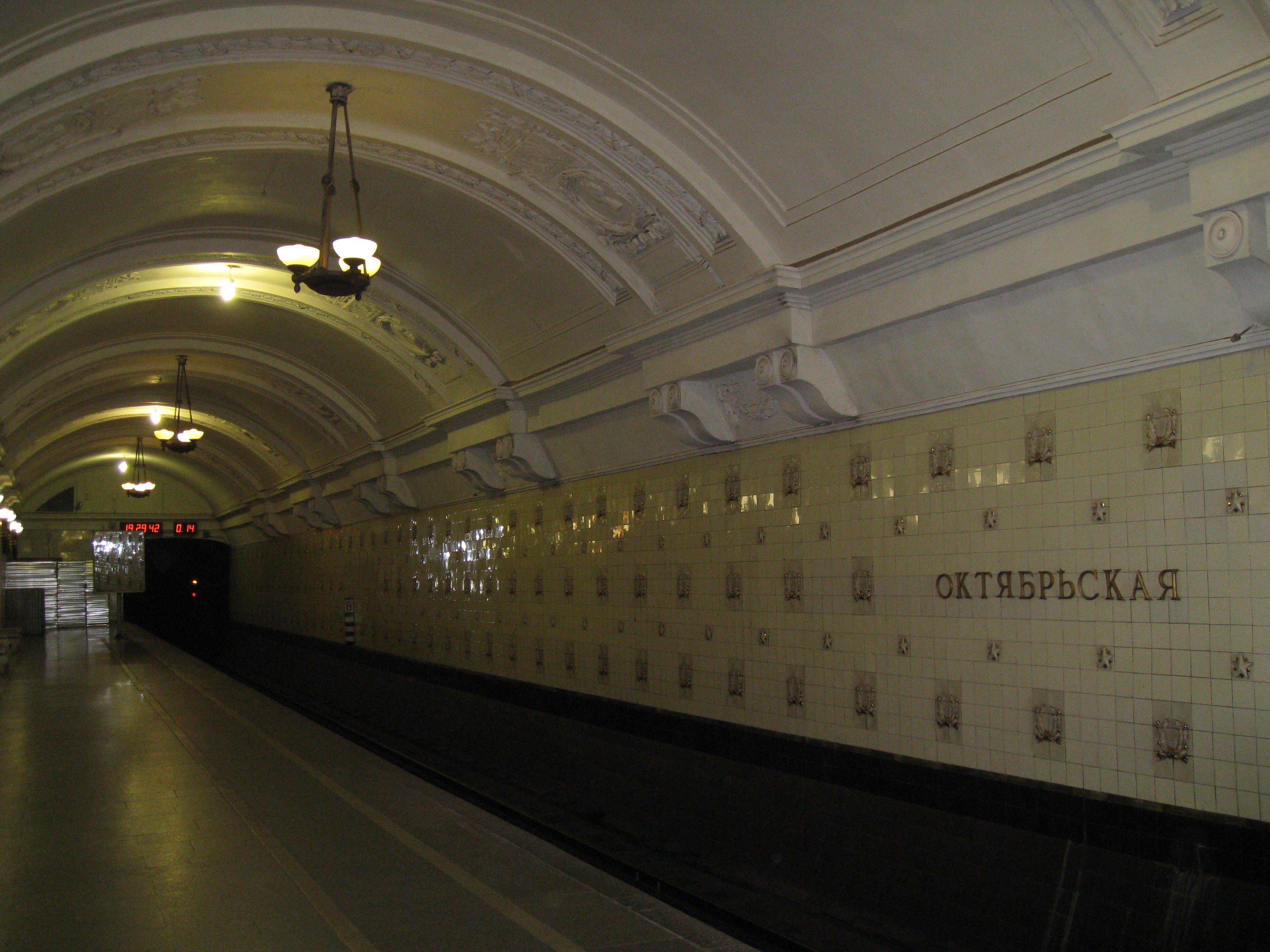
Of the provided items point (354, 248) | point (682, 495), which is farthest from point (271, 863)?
point (682, 495)

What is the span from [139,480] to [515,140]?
1114 inches

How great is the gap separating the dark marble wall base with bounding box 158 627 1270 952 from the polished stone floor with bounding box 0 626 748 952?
1.32 metres

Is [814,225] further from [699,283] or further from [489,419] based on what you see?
[489,419]

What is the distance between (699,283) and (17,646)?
68.7 ft

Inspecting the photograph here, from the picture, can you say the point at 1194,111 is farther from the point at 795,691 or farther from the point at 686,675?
the point at 686,675

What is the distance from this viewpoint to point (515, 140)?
8.38 meters

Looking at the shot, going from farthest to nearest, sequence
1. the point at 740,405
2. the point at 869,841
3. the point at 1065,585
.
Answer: the point at 740,405 → the point at 869,841 → the point at 1065,585

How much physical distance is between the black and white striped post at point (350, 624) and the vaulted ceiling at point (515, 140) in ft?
28.2

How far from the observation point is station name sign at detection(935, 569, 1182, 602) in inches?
220

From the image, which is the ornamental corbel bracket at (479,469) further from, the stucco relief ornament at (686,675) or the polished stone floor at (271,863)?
the stucco relief ornament at (686,675)

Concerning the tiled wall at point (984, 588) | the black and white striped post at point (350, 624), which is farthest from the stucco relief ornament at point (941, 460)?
the black and white striped post at point (350, 624)

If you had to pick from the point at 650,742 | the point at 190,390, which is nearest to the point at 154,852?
the point at 650,742

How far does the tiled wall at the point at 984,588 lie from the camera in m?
5.29

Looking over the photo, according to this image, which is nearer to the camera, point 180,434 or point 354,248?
point 354,248
